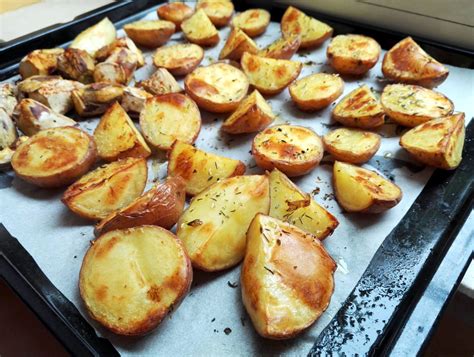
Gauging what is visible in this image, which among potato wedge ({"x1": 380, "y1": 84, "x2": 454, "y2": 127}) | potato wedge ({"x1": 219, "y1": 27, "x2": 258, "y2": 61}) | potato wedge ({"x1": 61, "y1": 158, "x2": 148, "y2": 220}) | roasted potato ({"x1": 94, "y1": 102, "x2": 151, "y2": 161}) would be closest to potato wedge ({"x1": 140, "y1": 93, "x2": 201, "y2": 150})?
roasted potato ({"x1": 94, "y1": 102, "x2": 151, "y2": 161})

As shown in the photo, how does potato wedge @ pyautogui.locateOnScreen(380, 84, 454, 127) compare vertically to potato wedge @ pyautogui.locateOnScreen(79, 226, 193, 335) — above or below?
below

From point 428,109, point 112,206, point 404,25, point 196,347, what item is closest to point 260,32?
point 404,25

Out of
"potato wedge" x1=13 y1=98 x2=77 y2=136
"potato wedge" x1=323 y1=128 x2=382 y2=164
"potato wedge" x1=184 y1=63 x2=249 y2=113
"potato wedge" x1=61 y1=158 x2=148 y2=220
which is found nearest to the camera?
"potato wedge" x1=61 y1=158 x2=148 y2=220

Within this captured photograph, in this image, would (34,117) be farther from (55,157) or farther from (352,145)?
(352,145)

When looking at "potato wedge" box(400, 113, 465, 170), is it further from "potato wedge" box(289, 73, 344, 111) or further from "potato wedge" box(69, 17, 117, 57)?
"potato wedge" box(69, 17, 117, 57)

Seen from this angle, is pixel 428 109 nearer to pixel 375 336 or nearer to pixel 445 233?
pixel 445 233

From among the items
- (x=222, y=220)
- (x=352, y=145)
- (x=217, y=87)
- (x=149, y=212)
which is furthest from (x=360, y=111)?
(x=149, y=212)

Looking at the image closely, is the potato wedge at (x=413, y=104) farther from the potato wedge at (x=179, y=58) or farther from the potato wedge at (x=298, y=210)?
the potato wedge at (x=179, y=58)
